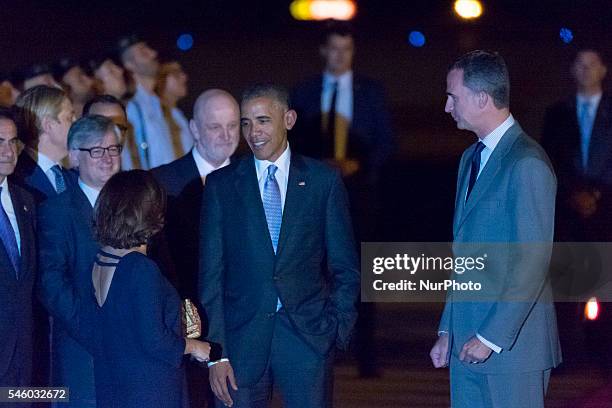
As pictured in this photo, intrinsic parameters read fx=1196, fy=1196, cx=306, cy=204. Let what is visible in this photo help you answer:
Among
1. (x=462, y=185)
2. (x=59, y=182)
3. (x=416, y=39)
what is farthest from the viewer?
(x=416, y=39)

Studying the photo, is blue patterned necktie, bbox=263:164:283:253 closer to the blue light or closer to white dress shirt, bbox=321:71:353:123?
white dress shirt, bbox=321:71:353:123

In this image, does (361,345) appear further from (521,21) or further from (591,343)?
(521,21)

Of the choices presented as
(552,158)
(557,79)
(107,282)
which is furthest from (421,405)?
(107,282)

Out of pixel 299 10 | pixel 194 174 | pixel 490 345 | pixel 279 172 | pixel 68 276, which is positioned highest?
pixel 299 10

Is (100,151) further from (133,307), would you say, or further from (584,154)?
(584,154)

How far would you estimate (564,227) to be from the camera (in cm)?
547

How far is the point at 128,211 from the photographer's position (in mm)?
3193

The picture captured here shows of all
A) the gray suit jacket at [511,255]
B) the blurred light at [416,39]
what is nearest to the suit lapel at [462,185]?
the gray suit jacket at [511,255]

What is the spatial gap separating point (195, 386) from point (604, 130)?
7.40ft

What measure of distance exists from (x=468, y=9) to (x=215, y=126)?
1742 millimetres

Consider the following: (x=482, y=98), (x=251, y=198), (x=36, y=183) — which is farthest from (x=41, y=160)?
(x=482, y=98)

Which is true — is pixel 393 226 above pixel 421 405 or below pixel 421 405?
above

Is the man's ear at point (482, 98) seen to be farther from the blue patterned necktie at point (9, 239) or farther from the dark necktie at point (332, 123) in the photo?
the dark necktie at point (332, 123)

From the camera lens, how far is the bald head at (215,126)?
4.69 metres
